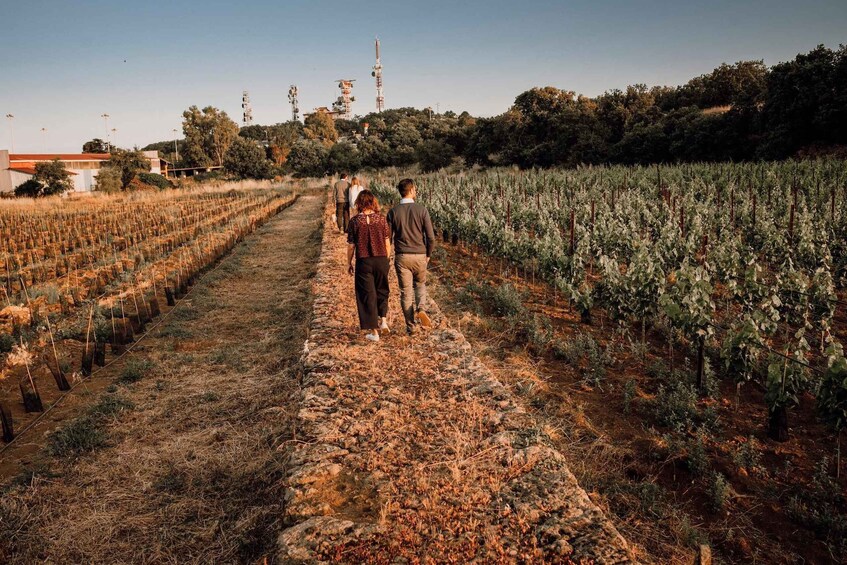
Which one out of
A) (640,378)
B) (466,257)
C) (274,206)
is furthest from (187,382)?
(274,206)

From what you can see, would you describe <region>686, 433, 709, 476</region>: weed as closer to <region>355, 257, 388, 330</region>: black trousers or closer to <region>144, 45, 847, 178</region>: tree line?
<region>355, 257, 388, 330</region>: black trousers

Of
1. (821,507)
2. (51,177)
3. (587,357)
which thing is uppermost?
(51,177)

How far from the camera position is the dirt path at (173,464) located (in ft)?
11.3

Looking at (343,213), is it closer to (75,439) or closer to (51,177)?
(75,439)

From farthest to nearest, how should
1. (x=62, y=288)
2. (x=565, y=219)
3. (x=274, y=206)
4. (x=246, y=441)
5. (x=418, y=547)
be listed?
(x=274, y=206), (x=565, y=219), (x=62, y=288), (x=246, y=441), (x=418, y=547)

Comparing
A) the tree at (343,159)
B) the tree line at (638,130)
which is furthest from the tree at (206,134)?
the tree at (343,159)

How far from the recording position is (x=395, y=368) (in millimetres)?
5320

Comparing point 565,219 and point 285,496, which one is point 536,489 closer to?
point 285,496

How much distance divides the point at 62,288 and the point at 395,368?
9.46 metres

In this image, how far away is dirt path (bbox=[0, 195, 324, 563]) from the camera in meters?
3.44

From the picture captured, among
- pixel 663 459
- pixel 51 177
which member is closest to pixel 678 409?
pixel 663 459

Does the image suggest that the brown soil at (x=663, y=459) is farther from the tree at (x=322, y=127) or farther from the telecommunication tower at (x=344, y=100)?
the telecommunication tower at (x=344, y=100)

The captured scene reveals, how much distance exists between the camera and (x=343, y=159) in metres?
60.5

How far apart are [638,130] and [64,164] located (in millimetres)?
44737
